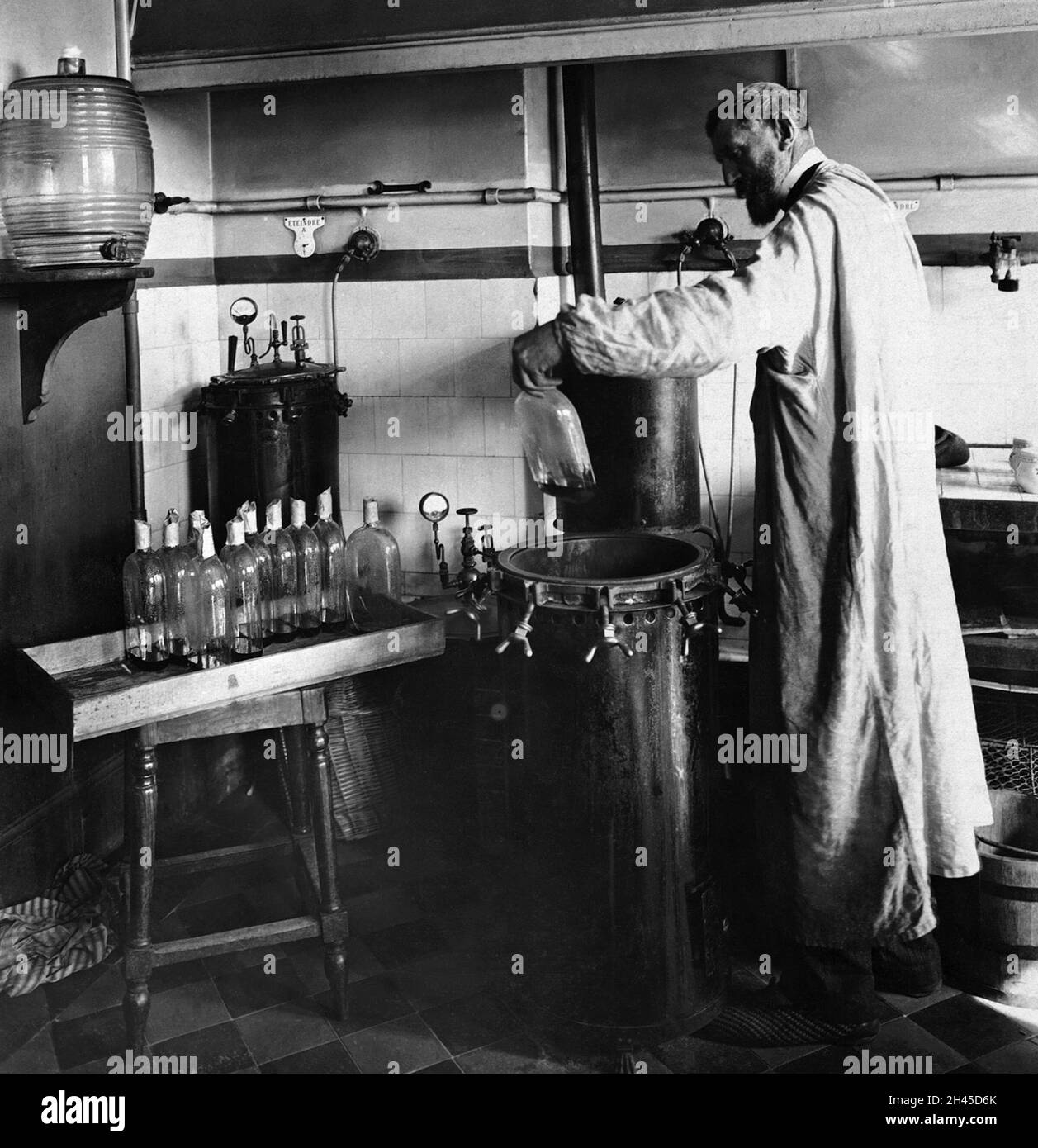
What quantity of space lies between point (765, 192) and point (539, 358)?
0.83 meters

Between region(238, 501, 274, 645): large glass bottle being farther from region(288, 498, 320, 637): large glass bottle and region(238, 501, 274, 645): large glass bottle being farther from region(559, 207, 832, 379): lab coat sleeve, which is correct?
region(559, 207, 832, 379): lab coat sleeve

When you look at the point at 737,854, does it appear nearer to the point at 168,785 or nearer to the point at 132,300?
the point at 168,785

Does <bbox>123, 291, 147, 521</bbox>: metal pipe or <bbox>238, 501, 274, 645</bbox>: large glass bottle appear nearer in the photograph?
<bbox>238, 501, 274, 645</bbox>: large glass bottle

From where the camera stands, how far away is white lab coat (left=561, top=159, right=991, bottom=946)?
3.12m

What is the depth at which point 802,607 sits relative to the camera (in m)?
3.25

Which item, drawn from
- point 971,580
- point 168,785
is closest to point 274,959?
point 168,785

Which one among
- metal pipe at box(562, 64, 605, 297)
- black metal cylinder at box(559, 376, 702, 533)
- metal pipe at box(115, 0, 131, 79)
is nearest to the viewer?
metal pipe at box(115, 0, 131, 79)

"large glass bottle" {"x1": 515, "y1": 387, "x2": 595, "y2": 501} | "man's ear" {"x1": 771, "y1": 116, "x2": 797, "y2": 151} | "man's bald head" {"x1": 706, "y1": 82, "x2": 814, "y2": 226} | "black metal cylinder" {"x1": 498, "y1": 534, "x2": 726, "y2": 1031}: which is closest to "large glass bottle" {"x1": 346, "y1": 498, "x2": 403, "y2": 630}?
"black metal cylinder" {"x1": 498, "y1": 534, "x2": 726, "y2": 1031}

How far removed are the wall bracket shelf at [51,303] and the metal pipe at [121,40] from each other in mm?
902

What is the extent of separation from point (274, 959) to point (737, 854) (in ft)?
4.93

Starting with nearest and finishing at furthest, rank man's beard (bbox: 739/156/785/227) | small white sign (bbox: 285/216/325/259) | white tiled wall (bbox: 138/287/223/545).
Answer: man's beard (bbox: 739/156/785/227) → white tiled wall (bbox: 138/287/223/545) → small white sign (bbox: 285/216/325/259)

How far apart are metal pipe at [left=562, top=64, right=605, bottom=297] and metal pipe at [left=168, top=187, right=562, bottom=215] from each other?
7.9 inches

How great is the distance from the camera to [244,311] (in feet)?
15.1
